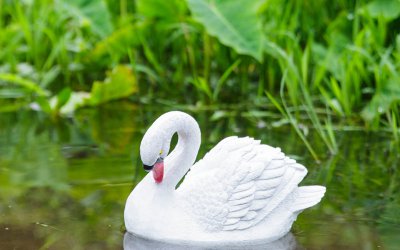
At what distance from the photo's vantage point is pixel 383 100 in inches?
259

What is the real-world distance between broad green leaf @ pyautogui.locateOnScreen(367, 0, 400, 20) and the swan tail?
2.84 m

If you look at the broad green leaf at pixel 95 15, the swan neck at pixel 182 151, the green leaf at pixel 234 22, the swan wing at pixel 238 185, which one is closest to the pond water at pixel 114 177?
the swan wing at pixel 238 185

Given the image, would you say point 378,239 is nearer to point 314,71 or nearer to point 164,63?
point 314,71

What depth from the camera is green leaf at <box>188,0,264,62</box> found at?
7.13m

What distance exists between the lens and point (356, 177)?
579 centimetres

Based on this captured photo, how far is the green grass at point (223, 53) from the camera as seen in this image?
22.9 feet

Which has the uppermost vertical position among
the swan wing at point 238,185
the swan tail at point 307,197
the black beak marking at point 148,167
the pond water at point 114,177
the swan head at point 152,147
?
the swan head at point 152,147

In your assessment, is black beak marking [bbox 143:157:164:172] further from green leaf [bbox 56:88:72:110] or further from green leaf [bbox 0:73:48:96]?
green leaf [bbox 0:73:48:96]

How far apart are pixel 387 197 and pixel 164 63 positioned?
12.2 ft

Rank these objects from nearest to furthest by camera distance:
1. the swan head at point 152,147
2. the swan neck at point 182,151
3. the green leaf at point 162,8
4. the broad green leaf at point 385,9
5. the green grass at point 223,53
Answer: the swan head at point 152,147 < the swan neck at point 182,151 < the green grass at point 223,53 < the broad green leaf at point 385,9 < the green leaf at point 162,8

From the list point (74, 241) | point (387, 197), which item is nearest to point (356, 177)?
point (387, 197)

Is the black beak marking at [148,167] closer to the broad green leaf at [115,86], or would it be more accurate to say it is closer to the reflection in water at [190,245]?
the reflection in water at [190,245]

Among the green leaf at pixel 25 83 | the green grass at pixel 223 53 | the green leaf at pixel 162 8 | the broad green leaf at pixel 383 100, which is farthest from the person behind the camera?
the green leaf at pixel 162 8

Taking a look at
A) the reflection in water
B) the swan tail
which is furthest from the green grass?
the reflection in water
